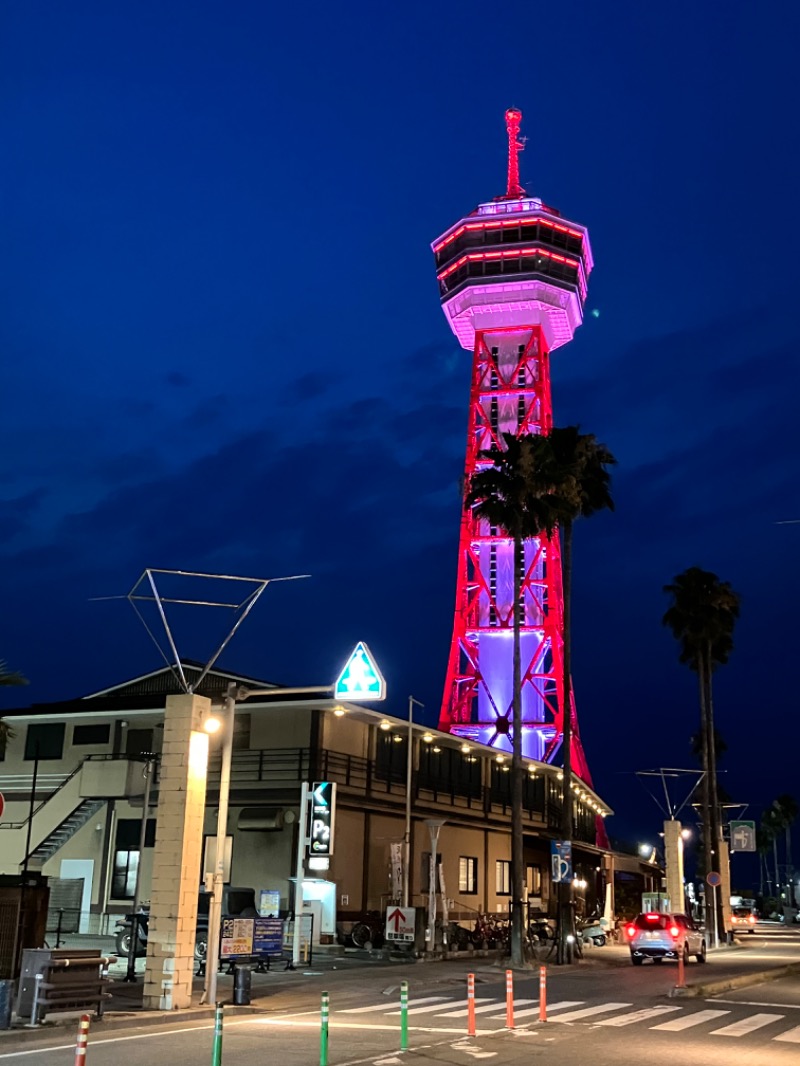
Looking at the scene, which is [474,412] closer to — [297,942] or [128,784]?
[128,784]

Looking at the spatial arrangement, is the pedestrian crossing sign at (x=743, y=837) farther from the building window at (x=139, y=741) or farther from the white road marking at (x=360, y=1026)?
the white road marking at (x=360, y=1026)

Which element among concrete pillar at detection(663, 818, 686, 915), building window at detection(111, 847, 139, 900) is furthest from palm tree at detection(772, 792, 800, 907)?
building window at detection(111, 847, 139, 900)

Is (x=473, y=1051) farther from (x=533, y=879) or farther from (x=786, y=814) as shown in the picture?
(x=786, y=814)

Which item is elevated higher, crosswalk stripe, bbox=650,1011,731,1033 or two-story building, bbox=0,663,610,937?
two-story building, bbox=0,663,610,937

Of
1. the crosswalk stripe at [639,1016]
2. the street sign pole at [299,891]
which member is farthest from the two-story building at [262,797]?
the crosswalk stripe at [639,1016]

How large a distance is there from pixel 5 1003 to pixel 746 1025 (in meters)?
12.0

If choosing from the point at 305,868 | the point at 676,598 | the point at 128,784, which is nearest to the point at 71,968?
the point at 305,868

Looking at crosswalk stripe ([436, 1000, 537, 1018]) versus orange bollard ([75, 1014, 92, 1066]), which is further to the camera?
crosswalk stripe ([436, 1000, 537, 1018])

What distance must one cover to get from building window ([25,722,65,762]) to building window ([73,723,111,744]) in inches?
32.4

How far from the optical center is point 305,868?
3784 centimetres

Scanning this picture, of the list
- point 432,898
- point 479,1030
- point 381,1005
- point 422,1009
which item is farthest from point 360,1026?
point 432,898

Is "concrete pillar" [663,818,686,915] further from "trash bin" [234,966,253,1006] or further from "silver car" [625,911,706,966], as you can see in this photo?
"trash bin" [234,966,253,1006]

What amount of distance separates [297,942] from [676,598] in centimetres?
3856

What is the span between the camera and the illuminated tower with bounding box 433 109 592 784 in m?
88.6
